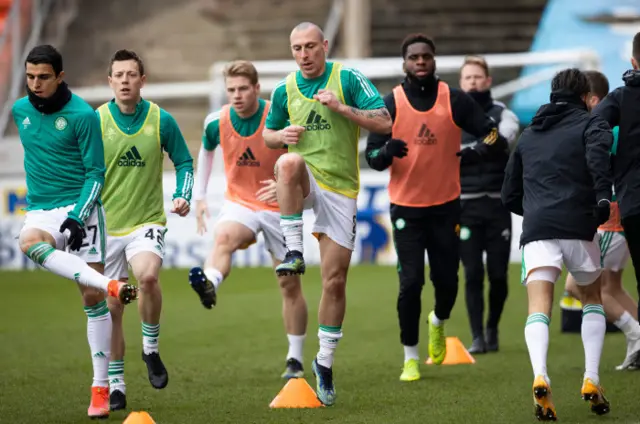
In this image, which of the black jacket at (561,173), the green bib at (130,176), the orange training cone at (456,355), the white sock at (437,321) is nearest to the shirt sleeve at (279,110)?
the green bib at (130,176)

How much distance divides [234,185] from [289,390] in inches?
93.1

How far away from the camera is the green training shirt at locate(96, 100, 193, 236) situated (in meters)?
8.52

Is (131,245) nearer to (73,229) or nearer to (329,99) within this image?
(73,229)

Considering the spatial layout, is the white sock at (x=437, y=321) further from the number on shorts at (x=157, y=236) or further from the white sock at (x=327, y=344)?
the number on shorts at (x=157, y=236)

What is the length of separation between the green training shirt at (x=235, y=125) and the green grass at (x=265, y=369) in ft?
6.21

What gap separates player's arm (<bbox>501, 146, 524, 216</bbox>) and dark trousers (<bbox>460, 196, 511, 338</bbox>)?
3210 mm

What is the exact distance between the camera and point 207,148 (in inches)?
396

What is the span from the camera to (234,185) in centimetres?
995

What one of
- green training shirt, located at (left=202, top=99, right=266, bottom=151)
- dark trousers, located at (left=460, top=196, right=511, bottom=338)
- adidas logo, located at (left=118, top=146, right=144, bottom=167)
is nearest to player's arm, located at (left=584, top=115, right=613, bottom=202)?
adidas logo, located at (left=118, top=146, right=144, bottom=167)

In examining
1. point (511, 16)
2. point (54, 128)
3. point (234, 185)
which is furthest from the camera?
point (511, 16)

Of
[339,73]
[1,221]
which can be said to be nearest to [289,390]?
[339,73]

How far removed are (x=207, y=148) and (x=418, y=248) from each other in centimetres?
198

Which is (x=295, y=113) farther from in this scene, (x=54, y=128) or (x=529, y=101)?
(x=529, y=101)

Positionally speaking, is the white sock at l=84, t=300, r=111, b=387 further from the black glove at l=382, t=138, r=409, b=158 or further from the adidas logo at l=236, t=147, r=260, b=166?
the black glove at l=382, t=138, r=409, b=158
